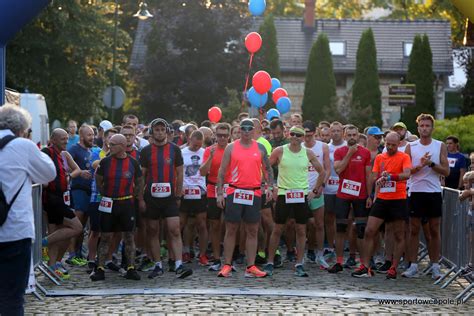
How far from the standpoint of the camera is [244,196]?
47.5 feet

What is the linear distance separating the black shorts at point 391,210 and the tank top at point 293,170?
3.43 ft

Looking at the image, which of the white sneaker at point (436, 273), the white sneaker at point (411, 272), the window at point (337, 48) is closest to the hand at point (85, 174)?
the white sneaker at point (411, 272)

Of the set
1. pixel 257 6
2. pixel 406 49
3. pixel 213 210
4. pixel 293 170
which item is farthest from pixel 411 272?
pixel 406 49

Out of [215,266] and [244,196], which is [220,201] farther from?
[215,266]

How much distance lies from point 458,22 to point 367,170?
5550 centimetres

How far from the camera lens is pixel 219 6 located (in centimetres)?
5166

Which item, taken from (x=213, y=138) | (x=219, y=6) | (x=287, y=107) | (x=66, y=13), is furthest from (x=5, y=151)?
(x=219, y=6)

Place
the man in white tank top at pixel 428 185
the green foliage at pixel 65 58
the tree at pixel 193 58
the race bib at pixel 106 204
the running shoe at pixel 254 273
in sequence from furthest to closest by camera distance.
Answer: the tree at pixel 193 58, the green foliage at pixel 65 58, the man in white tank top at pixel 428 185, the running shoe at pixel 254 273, the race bib at pixel 106 204

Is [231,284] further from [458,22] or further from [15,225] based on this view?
[458,22]

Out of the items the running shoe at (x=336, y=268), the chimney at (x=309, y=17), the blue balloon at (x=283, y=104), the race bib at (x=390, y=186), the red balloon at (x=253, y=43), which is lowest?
the running shoe at (x=336, y=268)

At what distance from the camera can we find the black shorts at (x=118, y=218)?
14.1 meters

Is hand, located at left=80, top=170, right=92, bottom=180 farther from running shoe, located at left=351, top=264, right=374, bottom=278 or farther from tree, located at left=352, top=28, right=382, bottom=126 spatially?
tree, located at left=352, top=28, right=382, bottom=126

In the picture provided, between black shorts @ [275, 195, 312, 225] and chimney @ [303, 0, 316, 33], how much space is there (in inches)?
2238

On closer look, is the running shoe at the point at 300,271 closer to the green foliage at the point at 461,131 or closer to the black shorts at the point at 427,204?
the black shorts at the point at 427,204
